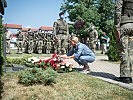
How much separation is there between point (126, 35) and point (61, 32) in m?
12.3

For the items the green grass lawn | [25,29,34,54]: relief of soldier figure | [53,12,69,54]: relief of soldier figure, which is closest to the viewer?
the green grass lawn

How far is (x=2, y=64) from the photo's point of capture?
321 inches

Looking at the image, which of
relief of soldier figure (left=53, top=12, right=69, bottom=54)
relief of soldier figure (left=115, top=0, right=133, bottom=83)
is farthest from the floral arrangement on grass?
relief of soldier figure (left=53, top=12, right=69, bottom=54)

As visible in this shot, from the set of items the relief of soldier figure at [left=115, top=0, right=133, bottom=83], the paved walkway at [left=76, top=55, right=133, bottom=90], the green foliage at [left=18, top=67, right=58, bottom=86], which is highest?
the relief of soldier figure at [left=115, top=0, right=133, bottom=83]

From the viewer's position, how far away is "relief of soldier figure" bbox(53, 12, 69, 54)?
755 inches

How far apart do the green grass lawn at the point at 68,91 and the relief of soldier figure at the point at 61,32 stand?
11.7 m

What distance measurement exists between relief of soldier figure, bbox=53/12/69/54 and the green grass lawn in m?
11.7

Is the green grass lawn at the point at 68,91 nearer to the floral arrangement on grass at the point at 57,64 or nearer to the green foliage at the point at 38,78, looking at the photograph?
the green foliage at the point at 38,78

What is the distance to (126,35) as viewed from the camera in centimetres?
775

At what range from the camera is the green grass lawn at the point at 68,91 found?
19.3ft

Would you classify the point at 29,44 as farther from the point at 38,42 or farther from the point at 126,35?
the point at 126,35

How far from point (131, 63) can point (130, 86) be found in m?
0.90

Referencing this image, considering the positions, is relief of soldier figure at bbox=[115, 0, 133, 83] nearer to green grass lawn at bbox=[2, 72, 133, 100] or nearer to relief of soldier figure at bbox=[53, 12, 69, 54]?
green grass lawn at bbox=[2, 72, 133, 100]

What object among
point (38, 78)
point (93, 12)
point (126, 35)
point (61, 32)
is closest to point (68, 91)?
point (38, 78)
